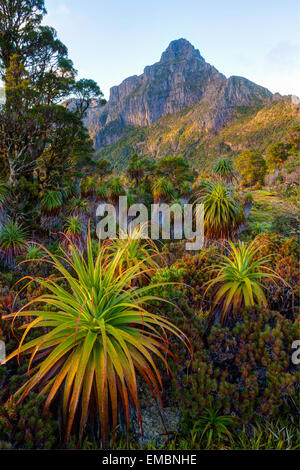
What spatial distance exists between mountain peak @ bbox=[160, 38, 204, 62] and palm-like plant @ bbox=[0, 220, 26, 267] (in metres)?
192

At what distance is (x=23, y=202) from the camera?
944cm

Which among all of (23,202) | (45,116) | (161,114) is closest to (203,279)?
(23,202)

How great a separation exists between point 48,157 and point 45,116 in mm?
2280

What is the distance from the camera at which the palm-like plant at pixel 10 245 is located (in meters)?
→ 6.54

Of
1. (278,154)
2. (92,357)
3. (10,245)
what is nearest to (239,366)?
(92,357)

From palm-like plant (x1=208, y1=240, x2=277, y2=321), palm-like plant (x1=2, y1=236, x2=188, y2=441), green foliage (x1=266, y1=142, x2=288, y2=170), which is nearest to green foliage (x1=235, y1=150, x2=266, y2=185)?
green foliage (x1=266, y1=142, x2=288, y2=170)

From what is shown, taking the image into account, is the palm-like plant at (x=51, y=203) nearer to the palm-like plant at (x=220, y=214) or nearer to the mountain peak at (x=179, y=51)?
the palm-like plant at (x=220, y=214)

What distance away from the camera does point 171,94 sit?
438 ft

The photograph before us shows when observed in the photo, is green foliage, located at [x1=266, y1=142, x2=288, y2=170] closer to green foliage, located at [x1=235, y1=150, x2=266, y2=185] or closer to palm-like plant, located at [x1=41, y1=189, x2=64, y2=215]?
green foliage, located at [x1=235, y1=150, x2=266, y2=185]

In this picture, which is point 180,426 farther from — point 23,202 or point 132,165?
point 132,165

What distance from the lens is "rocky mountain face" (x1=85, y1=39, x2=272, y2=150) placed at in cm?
9419

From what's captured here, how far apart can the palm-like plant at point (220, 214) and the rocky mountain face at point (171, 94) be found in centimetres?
9614

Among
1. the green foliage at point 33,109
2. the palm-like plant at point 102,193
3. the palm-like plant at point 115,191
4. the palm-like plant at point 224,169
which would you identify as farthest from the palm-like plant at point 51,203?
the palm-like plant at point 224,169

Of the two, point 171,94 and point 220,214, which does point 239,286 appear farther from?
point 171,94
